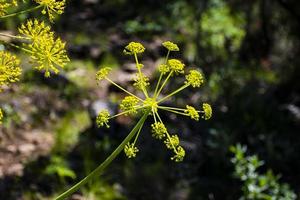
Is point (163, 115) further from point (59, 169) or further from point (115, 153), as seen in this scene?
point (115, 153)

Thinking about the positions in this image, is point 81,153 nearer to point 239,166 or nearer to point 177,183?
point 177,183

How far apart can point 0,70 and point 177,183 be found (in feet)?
11.7

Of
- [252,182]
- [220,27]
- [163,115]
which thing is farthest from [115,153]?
[220,27]

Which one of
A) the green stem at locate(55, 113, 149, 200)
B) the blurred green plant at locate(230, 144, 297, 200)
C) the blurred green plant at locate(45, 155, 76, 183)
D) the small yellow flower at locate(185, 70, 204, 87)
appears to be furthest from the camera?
the blurred green plant at locate(45, 155, 76, 183)

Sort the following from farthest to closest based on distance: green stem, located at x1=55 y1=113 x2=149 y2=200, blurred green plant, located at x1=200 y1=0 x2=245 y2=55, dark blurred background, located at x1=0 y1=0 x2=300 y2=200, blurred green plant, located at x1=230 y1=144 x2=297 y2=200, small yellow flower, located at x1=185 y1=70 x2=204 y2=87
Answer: blurred green plant, located at x1=200 y1=0 x2=245 y2=55 < dark blurred background, located at x1=0 y1=0 x2=300 y2=200 < blurred green plant, located at x1=230 y1=144 x2=297 y2=200 < small yellow flower, located at x1=185 y1=70 x2=204 y2=87 < green stem, located at x1=55 y1=113 x2=149 y2=200

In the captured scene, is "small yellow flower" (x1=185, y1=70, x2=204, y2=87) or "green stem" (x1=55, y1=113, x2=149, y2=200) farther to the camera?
"small yellow flower" (x1=185, y1=70, x2=204, y2=87)

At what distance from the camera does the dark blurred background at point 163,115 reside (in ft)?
18.1

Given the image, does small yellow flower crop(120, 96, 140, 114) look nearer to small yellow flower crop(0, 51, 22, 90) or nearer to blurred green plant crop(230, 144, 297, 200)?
small yellow flower crop(0, 51, 22, 90)

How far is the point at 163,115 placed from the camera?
6633mm

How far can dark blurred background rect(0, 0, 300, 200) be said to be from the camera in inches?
218

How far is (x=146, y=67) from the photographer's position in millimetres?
7906

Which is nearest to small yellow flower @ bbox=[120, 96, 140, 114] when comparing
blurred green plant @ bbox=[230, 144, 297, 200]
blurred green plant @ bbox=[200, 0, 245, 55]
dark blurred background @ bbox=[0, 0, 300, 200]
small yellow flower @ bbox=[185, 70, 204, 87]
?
small yellow flower @ bbox=[185, 70, 204, 87]

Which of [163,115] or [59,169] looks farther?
[163,115]

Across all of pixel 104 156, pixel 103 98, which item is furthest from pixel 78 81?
pixel 104 156
